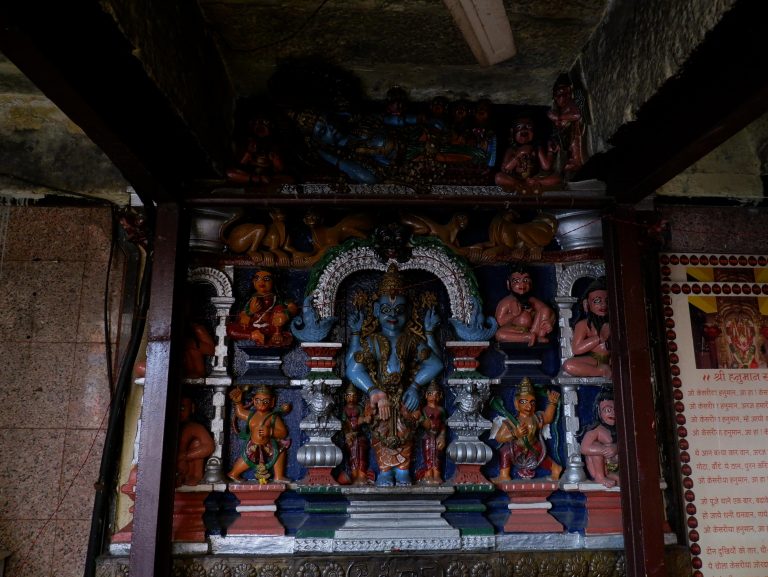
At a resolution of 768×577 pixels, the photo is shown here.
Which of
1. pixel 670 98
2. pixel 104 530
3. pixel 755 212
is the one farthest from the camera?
pixel 755 212

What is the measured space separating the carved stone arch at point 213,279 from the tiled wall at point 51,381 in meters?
0.46

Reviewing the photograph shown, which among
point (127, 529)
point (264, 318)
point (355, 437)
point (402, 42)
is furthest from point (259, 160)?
point (127, 529)

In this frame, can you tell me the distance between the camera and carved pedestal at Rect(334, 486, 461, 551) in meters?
3.27

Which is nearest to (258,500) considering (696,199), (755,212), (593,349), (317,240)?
(317,240)

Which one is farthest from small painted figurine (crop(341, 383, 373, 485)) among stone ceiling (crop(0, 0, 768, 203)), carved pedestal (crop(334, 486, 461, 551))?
stone ceiling (crop(0, 0, 768, 203))

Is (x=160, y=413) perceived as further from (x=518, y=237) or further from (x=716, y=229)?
(x=716, y=229)

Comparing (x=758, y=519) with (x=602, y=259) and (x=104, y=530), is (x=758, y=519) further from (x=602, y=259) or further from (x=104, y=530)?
(x=104, y=530)

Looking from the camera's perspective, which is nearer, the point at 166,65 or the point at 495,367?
the point at 166,65

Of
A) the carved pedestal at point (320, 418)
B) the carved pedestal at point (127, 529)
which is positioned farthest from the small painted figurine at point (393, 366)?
the carved pedestal at point (127, 529)

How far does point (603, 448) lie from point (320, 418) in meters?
1.60

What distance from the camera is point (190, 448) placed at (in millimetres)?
3367

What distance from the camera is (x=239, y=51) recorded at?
3426mm

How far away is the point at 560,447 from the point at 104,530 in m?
2.58

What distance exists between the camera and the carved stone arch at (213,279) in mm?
3596
